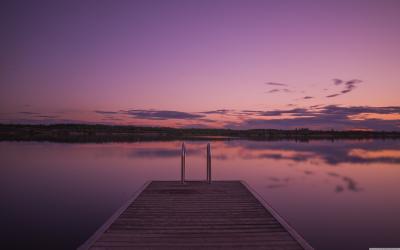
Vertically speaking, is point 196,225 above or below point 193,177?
above

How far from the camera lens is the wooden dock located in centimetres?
516

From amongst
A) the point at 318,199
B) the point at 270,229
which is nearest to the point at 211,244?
the point at 270,229

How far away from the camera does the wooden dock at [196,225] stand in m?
5.16

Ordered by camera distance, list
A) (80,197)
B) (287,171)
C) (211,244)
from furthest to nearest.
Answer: (287,171) < (80,197) < (211,244)

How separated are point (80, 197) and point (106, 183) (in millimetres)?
2954

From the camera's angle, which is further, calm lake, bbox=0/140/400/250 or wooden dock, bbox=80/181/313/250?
calm lake, bbox=0/140/400/250

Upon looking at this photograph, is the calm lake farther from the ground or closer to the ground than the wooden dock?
closer to the ground

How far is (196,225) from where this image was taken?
6.11 meters

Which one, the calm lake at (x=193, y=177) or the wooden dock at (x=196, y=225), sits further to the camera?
the calm lake at (x=193, y=177)

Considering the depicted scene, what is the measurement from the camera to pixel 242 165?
21578 mm

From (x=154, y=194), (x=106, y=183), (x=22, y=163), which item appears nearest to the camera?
(x=154, y=194)

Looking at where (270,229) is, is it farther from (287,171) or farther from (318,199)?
(287,171)

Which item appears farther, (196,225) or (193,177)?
(193,177)

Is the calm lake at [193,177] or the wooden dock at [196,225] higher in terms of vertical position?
the wooden dock at [196,225]
